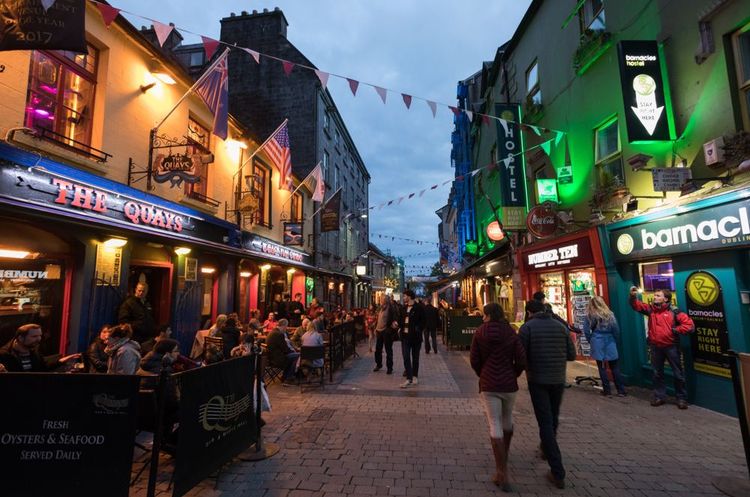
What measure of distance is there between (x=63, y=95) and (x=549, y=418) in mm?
8983

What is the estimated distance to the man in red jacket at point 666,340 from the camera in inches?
243

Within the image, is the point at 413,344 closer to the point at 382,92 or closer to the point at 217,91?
the point at 382,92

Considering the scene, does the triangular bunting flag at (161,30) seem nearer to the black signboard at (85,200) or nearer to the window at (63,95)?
the window at (63,95)

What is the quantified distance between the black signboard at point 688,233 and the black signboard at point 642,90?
5.24 feet

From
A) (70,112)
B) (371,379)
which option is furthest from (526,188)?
(70,112)

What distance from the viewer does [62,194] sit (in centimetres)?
617

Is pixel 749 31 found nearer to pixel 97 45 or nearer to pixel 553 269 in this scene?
pixel 553 269

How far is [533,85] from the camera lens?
1260 centimetres

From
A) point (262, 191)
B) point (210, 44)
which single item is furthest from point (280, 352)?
point (262, 191)

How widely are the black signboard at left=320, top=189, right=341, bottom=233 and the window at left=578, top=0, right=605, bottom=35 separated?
1086 cm

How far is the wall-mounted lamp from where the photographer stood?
7.13 m

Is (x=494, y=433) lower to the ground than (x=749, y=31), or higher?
lower

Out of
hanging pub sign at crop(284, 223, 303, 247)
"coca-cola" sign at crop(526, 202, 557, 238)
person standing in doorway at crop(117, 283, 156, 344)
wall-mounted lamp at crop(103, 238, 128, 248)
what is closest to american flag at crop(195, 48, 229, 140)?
wall-mounted lamp at crop(103, 238, 128, 248)

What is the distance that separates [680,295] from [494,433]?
5.04 meters
